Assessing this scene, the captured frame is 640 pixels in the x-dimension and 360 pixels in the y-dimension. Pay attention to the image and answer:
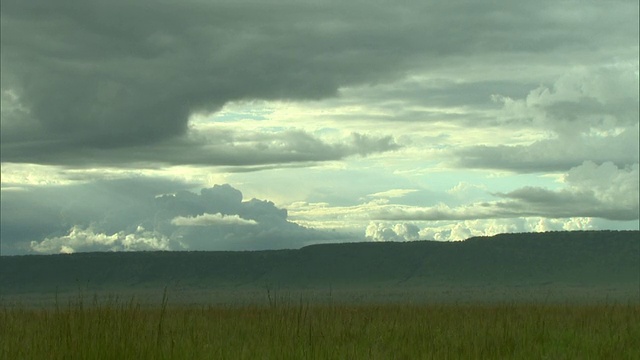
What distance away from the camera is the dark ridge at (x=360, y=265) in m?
111

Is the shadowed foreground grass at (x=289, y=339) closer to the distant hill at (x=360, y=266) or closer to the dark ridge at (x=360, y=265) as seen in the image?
the distant hill at (x=360, y=266)

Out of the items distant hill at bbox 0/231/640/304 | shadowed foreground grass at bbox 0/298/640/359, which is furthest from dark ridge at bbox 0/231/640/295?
shadowed foreground grass at bbox 0/298/640/359

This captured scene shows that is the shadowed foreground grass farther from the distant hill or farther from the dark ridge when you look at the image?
the dark ridge

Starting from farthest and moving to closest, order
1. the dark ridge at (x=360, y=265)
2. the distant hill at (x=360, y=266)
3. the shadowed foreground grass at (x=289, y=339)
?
the dark ridge at (x=360, y=265) → the distant hill at (x=360, y=266) → the shadowed foreground grass at (x=289, y=339)

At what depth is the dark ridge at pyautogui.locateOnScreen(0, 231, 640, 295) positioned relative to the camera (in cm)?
11119

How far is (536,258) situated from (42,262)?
210 ft

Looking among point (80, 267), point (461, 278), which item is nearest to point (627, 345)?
point (461, 278)

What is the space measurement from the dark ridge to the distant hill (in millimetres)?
124

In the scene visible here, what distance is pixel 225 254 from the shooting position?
129 metres

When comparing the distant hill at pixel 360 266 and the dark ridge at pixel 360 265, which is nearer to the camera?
the distant hill at pixel 360 266

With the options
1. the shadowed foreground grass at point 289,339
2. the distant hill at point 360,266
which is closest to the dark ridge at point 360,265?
the distant hill at point 360,266

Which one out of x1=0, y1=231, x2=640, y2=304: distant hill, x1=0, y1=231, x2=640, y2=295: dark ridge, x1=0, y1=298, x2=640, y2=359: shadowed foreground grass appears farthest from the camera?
x1=0, y1=231, x2=640, y2=295: dark ridge

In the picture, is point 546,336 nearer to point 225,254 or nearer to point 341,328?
point 341,328

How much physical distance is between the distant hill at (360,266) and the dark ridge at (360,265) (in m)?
0.12
